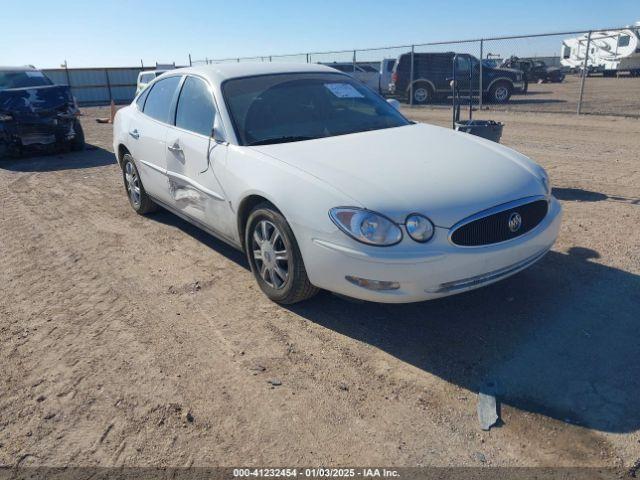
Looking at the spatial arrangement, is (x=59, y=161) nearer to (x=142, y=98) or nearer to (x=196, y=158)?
(x=142, y=98)

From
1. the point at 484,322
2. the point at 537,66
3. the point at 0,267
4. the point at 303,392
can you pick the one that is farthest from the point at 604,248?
the point at 537,66

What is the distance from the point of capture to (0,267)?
15.8 ft

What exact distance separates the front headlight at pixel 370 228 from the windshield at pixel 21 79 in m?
10.7

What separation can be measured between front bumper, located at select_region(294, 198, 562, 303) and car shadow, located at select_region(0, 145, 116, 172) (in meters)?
7.85

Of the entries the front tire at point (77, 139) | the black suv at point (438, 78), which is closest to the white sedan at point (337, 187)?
the front tire at point (77, 139)

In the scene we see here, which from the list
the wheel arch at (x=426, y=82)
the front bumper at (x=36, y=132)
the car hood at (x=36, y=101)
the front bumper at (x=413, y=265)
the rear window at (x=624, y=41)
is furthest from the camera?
the rear window at (x=624, y=41)

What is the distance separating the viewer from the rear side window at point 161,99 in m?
5.06

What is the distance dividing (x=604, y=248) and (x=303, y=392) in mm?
3171

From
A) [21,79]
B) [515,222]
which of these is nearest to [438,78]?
[21,79]

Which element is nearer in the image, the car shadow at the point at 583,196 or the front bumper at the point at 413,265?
the front bumper at the point at 413,265

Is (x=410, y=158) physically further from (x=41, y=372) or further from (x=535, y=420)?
(x=41, y=372)

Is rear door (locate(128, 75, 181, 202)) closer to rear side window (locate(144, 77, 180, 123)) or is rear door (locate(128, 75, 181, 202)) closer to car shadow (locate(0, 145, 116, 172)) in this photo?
rear side window (locate(144, 77, 180, 123))

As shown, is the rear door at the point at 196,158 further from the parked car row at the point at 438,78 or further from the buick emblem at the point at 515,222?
the parked car row at the point at 438,78

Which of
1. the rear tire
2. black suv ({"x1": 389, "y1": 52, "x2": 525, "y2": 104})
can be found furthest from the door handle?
the rear tire
